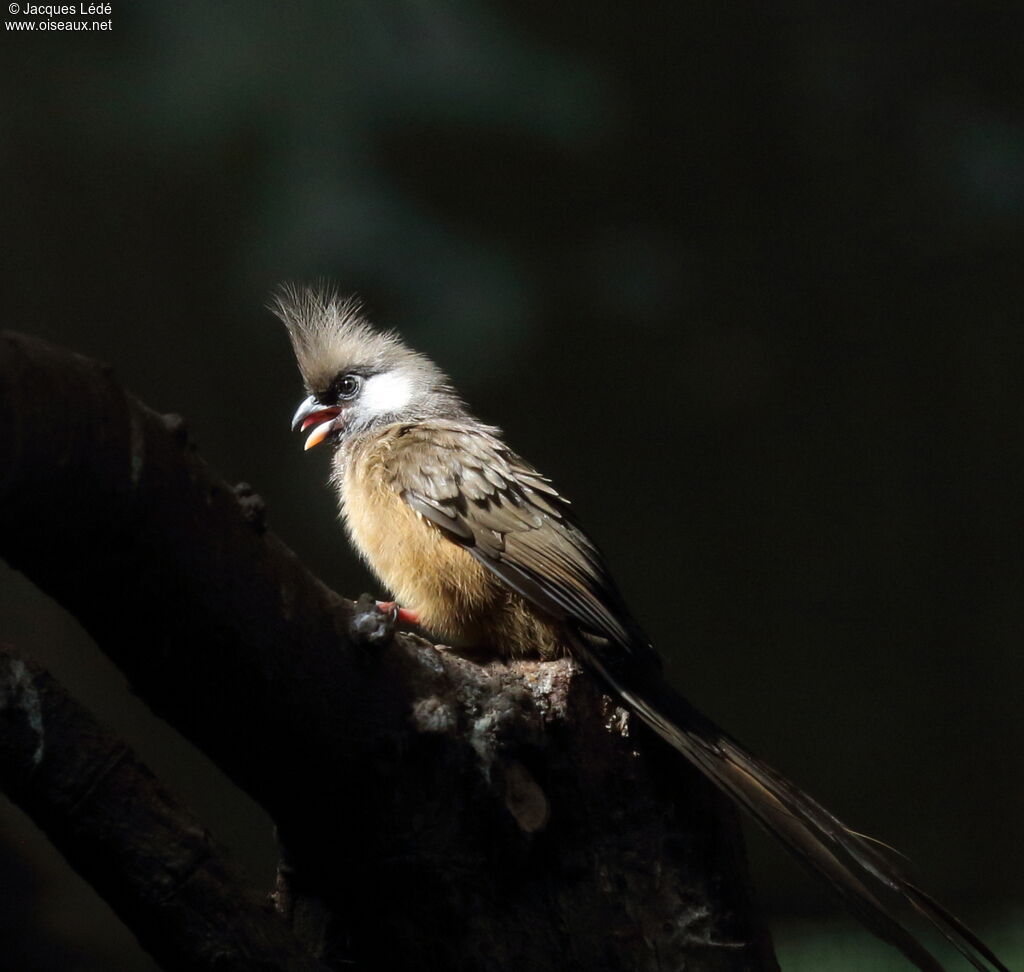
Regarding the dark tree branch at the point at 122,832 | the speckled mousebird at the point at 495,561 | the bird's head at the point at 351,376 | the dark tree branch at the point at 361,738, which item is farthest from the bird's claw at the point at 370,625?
the bird's head at the point at 351,376

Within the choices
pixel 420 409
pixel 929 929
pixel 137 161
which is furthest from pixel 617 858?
pixel 137 161

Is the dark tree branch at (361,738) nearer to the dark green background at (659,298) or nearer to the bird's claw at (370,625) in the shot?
the bird's claw at (370,625)

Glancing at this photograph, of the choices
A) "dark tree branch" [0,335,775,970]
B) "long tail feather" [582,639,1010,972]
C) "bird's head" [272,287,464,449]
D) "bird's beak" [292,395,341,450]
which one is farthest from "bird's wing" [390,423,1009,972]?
"bird's beak" [292,395,341,450]

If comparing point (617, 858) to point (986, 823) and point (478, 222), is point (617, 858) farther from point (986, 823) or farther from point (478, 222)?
point (986, 823)

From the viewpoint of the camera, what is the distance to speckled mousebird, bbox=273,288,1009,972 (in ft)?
7.02

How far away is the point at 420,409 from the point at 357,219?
1.00 metres

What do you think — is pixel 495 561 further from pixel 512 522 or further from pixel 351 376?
pixel 351 376

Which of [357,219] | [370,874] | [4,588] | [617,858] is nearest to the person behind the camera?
[370,874]

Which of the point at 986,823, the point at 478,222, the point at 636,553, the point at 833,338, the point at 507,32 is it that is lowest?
the point at 986,823

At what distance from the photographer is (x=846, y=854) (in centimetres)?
220

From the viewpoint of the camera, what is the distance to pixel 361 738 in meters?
1.97

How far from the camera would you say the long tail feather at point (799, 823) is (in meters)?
2.00

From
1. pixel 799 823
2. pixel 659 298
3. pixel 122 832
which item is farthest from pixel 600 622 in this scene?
pixel 659 298

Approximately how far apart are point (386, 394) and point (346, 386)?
14 cm
